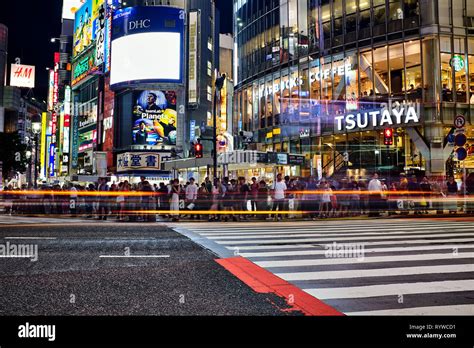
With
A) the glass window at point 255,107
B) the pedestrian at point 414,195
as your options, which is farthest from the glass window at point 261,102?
the pedestrian at point 414,195

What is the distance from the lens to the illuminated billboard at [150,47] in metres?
55.9

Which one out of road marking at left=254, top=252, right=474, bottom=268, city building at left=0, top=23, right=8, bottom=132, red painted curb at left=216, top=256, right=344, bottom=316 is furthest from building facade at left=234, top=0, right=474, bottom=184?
city building at left=0, top=23, right=8, bottom=132

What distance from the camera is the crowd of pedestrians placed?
2047 cm

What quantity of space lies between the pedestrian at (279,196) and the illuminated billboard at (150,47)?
38.5 meters

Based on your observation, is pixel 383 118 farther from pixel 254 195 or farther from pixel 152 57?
pixel 152 57

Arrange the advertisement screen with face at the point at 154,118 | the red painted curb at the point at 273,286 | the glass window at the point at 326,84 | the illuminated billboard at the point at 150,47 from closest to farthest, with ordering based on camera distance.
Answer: the red painted curb at the point at 273,286
the glass window at the point at 326,84
the illuminated billboard at the point at 150,47
the advertisement screen with face at the point at 154,118

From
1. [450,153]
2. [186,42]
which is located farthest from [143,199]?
[186,42]

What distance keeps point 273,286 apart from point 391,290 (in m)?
1.54

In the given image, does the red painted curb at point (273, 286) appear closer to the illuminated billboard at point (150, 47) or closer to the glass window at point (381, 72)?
the glass window at point (381, 72)

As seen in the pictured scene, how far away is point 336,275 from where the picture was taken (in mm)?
6703

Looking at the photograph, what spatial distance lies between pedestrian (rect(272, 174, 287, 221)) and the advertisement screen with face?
3712 centimetres

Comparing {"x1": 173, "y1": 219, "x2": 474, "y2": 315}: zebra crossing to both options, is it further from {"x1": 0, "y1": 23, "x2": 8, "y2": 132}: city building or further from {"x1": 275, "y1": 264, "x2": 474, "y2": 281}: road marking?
{"x1": 0, "y1": 23, "x2": 8, "y2": 132}: city building

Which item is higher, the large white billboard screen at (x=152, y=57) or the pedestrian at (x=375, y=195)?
the large white billboard screen at (x=152, y=57)
